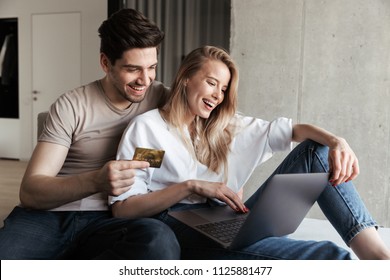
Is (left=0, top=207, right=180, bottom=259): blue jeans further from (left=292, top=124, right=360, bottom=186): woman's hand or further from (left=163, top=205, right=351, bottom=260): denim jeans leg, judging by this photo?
(left=292, top=124, right=360, bottom=186): woman's hand

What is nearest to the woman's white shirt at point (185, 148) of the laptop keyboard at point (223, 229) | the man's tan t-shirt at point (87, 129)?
the man's tan t-shirt at point (87, 129)

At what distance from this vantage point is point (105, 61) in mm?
1714

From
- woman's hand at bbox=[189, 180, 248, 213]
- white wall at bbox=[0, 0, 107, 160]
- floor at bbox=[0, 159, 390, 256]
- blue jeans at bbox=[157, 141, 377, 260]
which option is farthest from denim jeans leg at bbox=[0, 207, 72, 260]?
white wall at bbox=[0, 0, 107, 160]

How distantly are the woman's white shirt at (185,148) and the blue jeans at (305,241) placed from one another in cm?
12

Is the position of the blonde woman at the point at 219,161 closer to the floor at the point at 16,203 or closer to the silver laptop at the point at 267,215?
the silver laptop at the point at 267,215

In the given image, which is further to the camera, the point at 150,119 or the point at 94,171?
the point at 150,119

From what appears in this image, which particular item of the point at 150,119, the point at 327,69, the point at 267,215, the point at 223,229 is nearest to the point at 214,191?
the point at 223,229

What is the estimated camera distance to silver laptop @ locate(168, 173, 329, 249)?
1.19 meters

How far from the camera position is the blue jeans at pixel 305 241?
127 cm

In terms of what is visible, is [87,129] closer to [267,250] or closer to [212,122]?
[212,122]

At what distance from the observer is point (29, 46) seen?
6.16m

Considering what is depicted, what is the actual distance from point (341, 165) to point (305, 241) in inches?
10.6
